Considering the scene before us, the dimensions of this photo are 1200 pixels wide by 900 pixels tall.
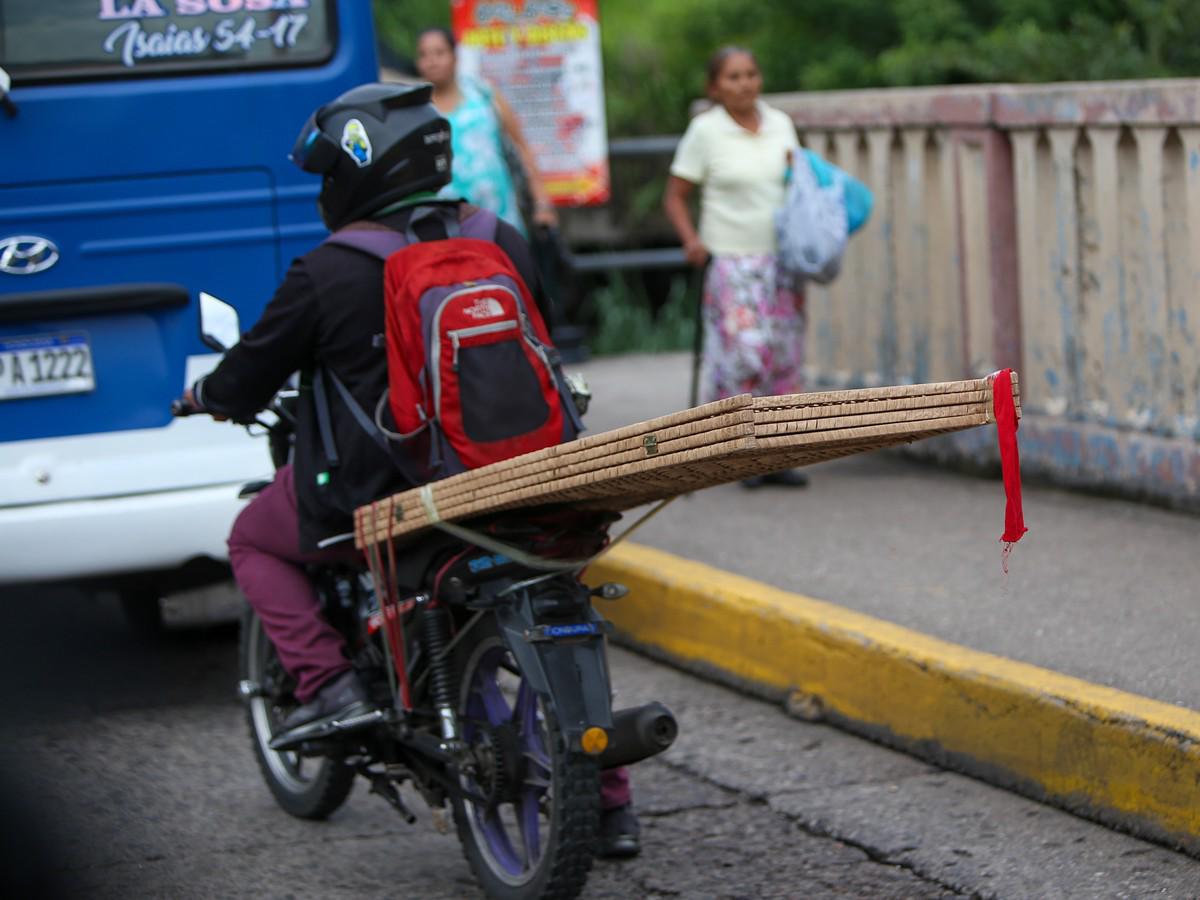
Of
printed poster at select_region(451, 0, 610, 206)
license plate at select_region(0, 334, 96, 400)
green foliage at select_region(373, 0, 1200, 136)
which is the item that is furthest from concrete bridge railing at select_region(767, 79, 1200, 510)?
license plate at select_region(0, 334, 96, 400)

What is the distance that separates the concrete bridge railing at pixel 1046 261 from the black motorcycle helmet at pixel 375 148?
10.3 ft

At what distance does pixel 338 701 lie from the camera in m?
4.80

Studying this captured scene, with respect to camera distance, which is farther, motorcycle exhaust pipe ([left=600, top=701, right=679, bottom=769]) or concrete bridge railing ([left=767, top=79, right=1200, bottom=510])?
concrete bridge railing ([left=767, top=79, right=1200, bottom=510])

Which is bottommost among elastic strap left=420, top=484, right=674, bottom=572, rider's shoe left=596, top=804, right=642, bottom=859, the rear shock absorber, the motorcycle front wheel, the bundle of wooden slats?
rider's shoe left=596, top=804, right=642, bottom=859

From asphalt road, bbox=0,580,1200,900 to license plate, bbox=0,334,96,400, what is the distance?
66 centimetres

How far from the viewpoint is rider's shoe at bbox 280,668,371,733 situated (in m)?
4.78

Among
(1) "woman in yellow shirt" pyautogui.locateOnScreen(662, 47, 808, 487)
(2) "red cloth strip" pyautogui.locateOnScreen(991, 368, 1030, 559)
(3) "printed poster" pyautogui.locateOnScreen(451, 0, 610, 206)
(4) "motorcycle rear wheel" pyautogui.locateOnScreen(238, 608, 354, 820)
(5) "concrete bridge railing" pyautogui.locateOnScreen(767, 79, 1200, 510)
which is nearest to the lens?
(2) "red cloth strip" pyautogui.locateOnScreen(991, 368, 1030, 559)

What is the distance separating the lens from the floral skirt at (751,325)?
26.2 ft

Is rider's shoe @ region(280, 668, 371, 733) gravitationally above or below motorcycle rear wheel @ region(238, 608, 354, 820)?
above

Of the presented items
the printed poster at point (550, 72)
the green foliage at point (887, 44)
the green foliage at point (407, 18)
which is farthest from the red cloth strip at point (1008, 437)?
the green foliage at point (407, 18)

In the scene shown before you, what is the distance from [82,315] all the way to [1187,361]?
3782mm

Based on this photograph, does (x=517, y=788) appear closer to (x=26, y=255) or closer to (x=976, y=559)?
(x=26, y=255)

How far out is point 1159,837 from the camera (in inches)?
183

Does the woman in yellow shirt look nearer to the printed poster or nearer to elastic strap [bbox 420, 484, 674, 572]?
the printed poster
